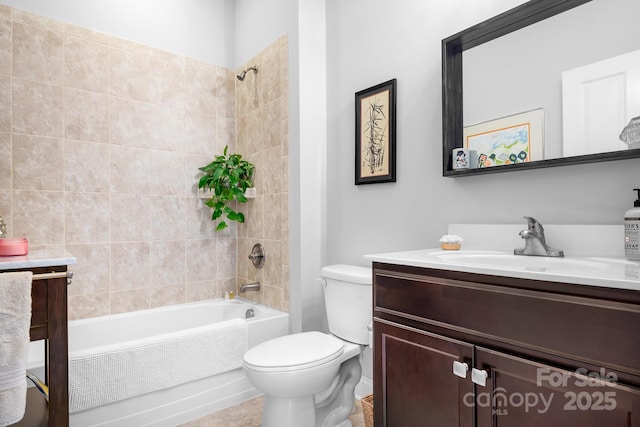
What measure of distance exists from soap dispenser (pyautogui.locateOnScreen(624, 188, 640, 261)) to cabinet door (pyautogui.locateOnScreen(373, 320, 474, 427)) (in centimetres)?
57

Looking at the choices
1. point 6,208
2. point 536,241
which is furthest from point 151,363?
point 536,241

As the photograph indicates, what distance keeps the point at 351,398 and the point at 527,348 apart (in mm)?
1143

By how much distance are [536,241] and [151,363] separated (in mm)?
1851

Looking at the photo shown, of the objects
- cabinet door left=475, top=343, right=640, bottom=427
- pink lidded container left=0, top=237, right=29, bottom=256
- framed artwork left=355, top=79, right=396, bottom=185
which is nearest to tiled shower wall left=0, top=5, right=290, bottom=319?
pink lidded container left=0, top=237, right=29, bottom=256

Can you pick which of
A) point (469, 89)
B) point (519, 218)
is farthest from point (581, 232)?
point (469, 89)

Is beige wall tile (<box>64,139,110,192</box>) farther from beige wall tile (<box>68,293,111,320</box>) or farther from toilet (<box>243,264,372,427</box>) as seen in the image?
toilet (<box>243,264,372,427</box>)

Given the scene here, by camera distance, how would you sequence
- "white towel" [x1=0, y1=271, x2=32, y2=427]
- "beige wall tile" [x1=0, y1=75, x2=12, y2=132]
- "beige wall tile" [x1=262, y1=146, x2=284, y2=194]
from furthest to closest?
1. "beige wall tile" [x1=262, y1=146, x2=284, y2=194]
2. "beige wall tile" [x1=0, y1=75, x2=12, y2=132]
3. "white towel" [x1=0, y1=271, x2=32, y2=427]

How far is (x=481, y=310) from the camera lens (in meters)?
1.05

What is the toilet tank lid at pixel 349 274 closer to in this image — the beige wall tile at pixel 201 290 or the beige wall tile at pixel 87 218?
the beige wall tile at pixel 201 290

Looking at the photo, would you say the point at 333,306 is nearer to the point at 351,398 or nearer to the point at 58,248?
the point at 351,398

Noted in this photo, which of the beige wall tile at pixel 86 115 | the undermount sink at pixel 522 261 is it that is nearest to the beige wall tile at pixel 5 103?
the beige wall tile at pixel 86 115

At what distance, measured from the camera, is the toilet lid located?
1543mm

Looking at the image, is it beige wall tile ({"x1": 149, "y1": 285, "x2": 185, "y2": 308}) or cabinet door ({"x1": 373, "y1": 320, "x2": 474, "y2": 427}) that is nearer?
cabinet door ({"x1": 373, "y1": 320, "x2": 474, "y2": 427})

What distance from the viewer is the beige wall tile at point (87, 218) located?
2.23m
